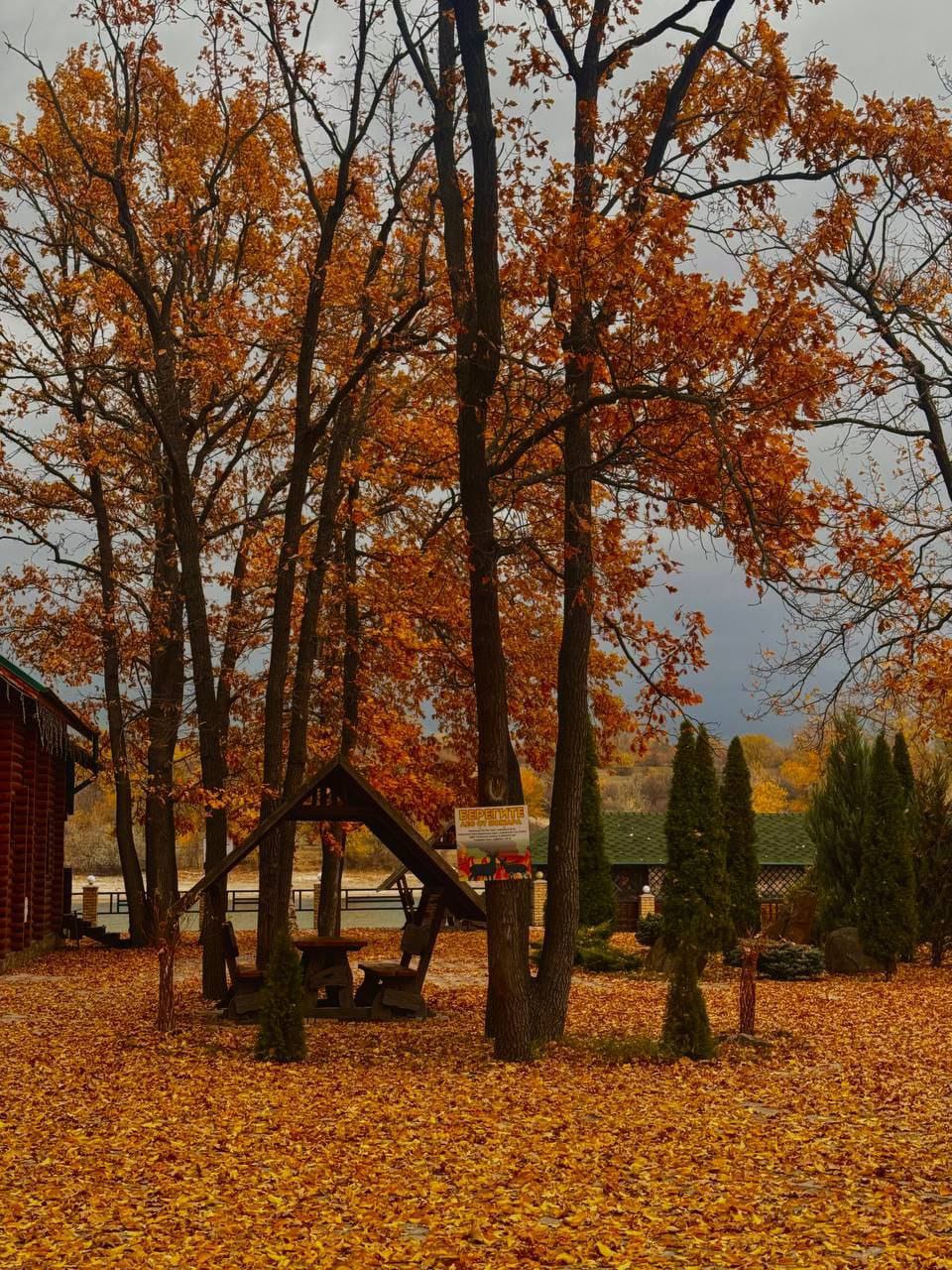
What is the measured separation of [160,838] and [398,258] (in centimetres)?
1168

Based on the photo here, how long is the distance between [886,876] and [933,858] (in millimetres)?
2037

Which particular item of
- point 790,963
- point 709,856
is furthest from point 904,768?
point 790,963

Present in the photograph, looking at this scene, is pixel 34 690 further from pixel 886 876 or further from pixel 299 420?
pixel 886 876

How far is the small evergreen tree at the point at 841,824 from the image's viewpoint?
22531 millimetres

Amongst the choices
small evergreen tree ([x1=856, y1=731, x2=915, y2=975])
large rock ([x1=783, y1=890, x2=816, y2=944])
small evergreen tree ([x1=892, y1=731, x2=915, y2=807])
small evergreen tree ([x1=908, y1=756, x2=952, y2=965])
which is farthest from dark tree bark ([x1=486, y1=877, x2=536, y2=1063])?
large rock ([x1=783, y1=890, x2=816, y2=944])

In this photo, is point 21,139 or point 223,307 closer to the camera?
point 223,307

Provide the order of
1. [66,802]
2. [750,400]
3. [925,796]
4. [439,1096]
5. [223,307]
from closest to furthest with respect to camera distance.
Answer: [439,1096] → [750,400] → [223,307] → [925,796] → [66,802]

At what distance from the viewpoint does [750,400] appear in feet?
35.3

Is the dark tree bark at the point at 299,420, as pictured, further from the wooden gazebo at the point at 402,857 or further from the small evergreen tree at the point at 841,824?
the small evergreen tree at the point at 841,824

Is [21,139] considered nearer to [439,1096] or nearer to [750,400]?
[750,400]

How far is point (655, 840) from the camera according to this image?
36469 mm

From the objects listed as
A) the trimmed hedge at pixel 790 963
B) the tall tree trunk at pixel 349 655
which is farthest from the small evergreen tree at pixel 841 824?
the tall tree trunk at pixel 349 655

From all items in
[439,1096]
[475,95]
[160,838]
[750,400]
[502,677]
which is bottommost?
[439,1096]

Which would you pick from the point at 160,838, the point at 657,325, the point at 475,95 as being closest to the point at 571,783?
the point at 657,325
